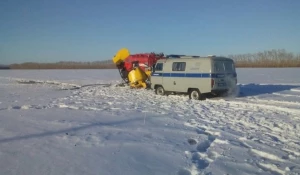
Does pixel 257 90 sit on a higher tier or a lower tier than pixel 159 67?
lower

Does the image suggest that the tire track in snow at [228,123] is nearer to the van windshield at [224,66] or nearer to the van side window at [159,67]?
the van windshield at [224,66]

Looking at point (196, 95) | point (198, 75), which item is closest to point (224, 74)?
point (198, 75)

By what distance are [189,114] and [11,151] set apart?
20.9ft

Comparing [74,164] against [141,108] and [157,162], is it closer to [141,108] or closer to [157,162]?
[157,162]

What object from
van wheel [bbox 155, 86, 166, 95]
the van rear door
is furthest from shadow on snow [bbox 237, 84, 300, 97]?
van wheel [bbox 155, 86, 166, 95]

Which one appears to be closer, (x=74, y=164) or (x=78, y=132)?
(x=74, y=164)

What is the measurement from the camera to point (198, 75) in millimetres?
14578

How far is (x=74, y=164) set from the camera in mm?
5371

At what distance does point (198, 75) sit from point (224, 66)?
4.55 ft

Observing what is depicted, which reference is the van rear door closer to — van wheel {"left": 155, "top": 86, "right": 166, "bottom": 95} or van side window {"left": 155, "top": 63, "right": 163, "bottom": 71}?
van side window {"left": 155, "top": 63, "right": 163, "bottom": 71}

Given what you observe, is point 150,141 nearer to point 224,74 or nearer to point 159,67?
point 224,74

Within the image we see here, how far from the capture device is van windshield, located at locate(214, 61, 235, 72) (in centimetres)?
1412

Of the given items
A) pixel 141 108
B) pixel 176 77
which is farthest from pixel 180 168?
pixel 176 77

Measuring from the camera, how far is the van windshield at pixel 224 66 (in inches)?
556
